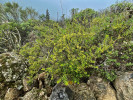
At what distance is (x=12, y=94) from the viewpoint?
4.20m

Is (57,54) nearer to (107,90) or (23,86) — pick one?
(107,90)

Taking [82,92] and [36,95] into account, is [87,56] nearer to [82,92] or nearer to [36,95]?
[82,92]

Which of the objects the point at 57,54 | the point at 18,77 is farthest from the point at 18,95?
the point at 57,54

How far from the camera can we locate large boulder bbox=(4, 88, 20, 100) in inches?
160

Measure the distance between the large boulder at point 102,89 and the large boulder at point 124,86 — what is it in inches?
10.0

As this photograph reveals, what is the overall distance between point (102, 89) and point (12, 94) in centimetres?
471

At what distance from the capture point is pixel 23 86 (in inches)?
183

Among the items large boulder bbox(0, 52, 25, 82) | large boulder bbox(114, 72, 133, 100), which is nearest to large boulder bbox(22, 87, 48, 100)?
large boulder bbox(0, 52, 25, 82)

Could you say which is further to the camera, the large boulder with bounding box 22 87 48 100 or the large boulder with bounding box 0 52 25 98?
the large boulder with bounding box 0 52 25 98

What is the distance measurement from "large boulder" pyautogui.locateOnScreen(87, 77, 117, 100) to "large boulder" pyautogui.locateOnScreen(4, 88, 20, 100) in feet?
13.6

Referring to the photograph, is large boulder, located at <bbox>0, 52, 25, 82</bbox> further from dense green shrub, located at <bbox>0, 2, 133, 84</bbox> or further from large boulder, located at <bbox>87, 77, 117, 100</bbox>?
large boulder, located at <bbox>87, 77, 117, 100</bbox>

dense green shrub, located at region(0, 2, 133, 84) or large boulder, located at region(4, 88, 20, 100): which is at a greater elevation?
dense green shrub, located at region(0, 2, 133, 84)

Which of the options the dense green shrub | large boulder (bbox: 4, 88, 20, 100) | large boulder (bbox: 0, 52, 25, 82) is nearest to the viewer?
the dense green shrub

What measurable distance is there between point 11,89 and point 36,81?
53.2 inches
